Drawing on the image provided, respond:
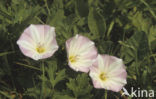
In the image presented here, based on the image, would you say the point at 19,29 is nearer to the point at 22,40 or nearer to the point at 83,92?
the point at 22,40

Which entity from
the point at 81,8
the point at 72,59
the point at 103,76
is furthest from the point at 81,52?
the point at 81,8

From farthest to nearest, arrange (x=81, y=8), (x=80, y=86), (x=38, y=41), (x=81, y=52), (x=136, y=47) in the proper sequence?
(x=81, y=8), (x=136, y=47), (x=81, y=52), (x=38, y=41), (x=80, y=86)

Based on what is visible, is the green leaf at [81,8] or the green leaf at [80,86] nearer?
the green leaf at [80,86]

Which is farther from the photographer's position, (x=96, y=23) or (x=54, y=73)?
(x=96, y=23)

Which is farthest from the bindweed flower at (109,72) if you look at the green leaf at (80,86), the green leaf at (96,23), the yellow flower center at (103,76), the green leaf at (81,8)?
the green leaf at (81,8)

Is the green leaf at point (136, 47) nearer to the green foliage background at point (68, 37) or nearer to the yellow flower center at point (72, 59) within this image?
the green foliage background at point (68, 37)

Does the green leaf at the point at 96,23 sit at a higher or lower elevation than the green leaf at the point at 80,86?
higher

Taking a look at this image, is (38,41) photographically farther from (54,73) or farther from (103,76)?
(103,76)
